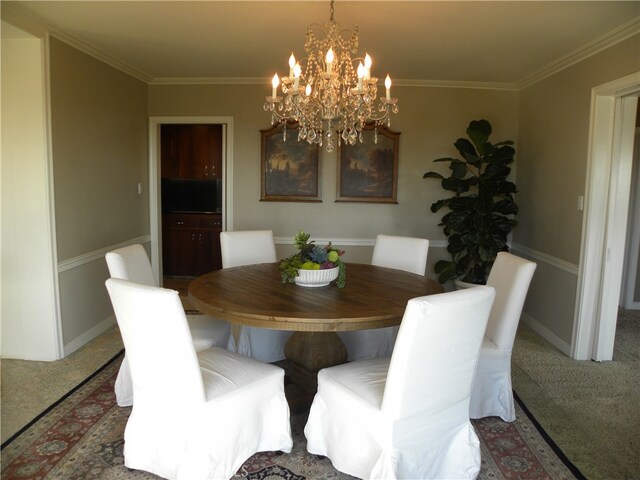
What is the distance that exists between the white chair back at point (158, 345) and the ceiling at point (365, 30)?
1.92 m

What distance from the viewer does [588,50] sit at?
3.58m

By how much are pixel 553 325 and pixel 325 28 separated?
119 inches

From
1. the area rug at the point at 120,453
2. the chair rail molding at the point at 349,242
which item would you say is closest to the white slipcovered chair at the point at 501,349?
the area rug at the point at 120,453

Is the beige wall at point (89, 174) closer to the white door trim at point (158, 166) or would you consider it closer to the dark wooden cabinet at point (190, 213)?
the white door trim at point (158, 166)

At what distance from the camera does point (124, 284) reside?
200 cm

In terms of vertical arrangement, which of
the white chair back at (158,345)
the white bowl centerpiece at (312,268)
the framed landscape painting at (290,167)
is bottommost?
the white chair back at (158,345)

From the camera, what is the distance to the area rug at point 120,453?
2223mm

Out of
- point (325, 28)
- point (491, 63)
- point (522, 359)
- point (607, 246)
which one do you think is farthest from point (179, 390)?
point (491, 63)

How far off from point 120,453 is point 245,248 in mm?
1721

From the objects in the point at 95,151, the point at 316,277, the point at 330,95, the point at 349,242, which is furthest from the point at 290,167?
the point at 316,277

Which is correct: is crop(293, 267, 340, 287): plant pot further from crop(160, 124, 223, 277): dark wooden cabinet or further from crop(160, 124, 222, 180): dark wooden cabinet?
crop(160, 124, 222, 180): dark wooden cabinet

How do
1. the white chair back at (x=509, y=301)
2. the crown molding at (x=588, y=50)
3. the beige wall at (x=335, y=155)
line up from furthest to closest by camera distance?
the beige wall at (x=335, y=155), the crown molding at (x=588, y=50), the white chair back at (x=509, y=301)

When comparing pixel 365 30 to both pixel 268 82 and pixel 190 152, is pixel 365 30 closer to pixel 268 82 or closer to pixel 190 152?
pixel 268 82

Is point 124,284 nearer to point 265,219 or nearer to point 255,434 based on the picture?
point 255,434
